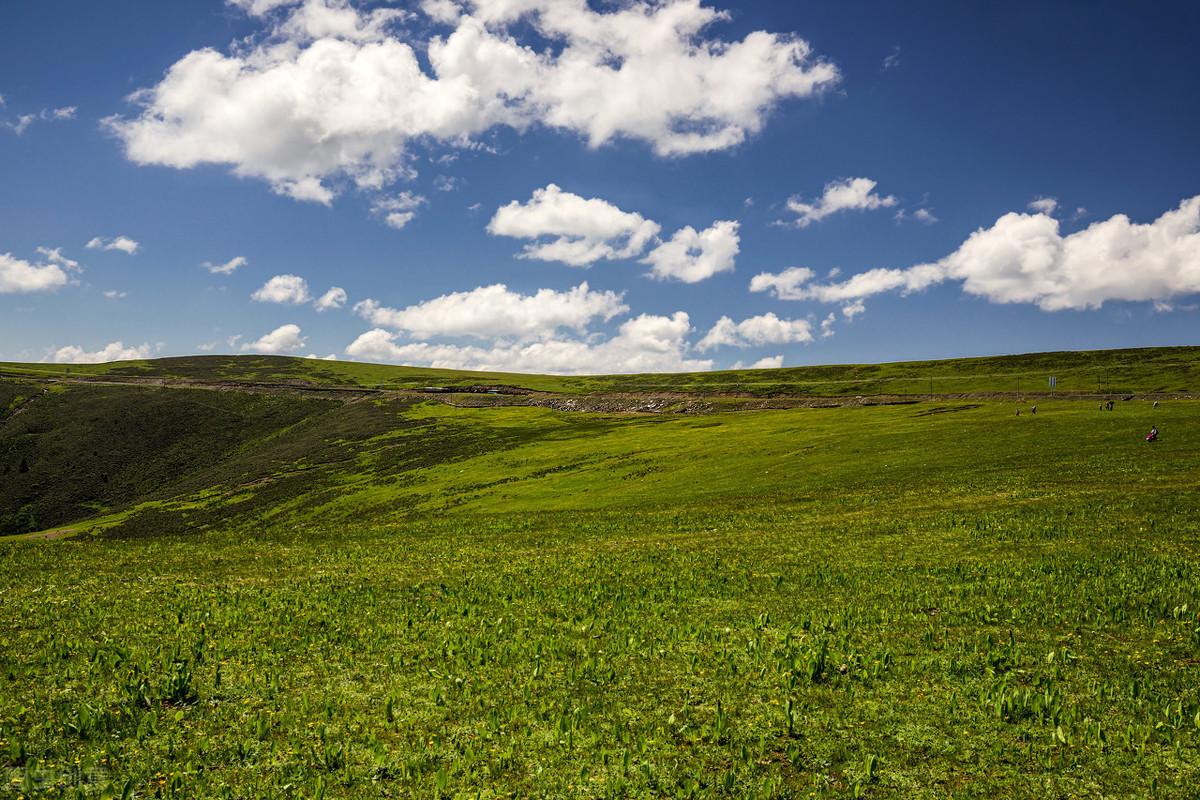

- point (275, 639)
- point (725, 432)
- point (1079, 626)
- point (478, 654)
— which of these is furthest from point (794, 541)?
point (725, 432)

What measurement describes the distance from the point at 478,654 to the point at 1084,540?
25.2 m

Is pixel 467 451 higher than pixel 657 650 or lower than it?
lower

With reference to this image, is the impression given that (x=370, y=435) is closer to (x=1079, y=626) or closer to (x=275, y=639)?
(x=275, y=639)

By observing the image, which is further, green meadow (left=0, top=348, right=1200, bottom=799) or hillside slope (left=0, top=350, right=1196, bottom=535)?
hillside slope (left=0, top=350, right=1196, bottom=535)

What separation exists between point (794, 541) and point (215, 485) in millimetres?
119173

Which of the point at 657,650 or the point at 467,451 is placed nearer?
the point at 657,650

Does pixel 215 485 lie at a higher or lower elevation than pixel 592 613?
lower

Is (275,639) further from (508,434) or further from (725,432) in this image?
(508,434)

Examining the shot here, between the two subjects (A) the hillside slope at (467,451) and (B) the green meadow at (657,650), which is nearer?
(B) the green meadow at (657,650)

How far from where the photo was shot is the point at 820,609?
65.2ft

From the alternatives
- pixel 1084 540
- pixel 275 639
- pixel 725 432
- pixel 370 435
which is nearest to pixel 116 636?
pixel 275 639

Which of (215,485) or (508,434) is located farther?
(508,434)

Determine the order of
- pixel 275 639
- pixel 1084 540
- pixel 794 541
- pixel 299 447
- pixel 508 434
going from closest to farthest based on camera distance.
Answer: pixel 275 639 < pixel 1084 540 < pixel 794 541 < pixel 508 434 < pixel 299 447

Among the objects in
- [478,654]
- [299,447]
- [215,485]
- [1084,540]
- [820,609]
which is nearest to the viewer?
[478,654]
